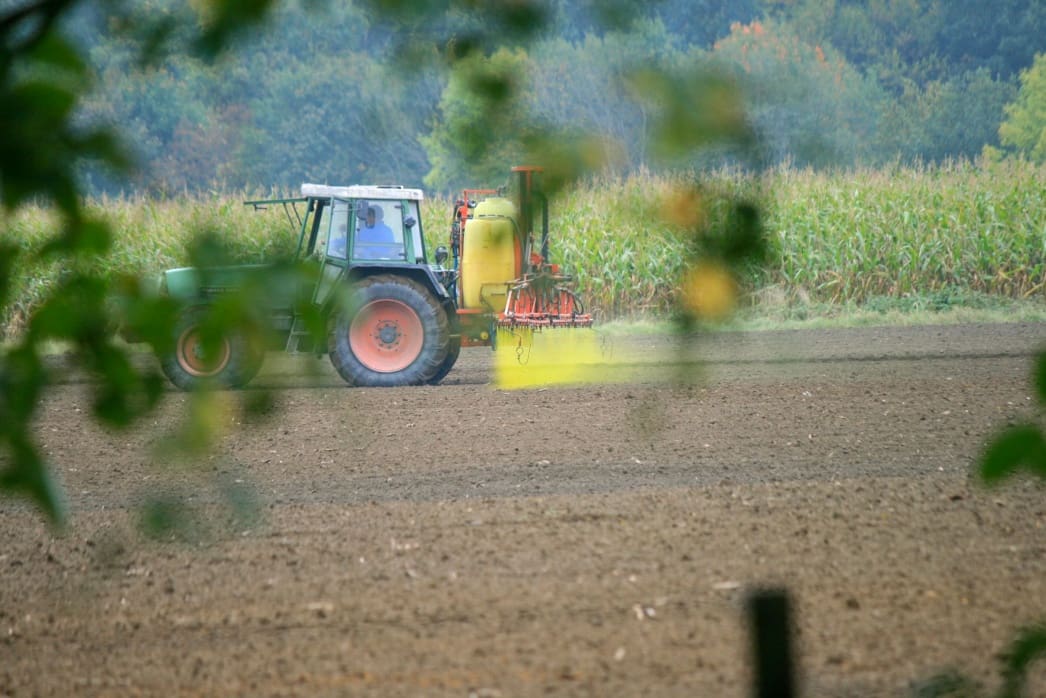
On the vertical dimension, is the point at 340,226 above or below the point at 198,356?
above

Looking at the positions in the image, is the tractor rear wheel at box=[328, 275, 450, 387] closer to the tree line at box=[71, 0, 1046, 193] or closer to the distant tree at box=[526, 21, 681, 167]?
the tree line at box=[71, 0, 1046, 193]

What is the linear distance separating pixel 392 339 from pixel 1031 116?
17.1 m

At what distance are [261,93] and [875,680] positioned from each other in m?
2.30

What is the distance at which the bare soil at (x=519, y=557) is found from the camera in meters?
3.47

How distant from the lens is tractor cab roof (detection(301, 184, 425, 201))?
10734 millimetres

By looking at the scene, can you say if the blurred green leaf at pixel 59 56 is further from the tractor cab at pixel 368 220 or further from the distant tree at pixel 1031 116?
the distant tree at pixel 1031 116

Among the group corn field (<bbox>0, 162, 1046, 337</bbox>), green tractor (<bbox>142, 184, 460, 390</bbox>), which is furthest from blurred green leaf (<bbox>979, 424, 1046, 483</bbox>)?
corn field (<bbox>0, 162, 1046, 337</bbox>)

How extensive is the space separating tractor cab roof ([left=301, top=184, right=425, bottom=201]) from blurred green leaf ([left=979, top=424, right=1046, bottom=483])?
30.5ft

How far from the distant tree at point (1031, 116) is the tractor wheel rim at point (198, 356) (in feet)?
74.2

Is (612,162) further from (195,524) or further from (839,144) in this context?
(195,524)

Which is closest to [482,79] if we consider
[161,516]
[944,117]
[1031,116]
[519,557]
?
[161,516]

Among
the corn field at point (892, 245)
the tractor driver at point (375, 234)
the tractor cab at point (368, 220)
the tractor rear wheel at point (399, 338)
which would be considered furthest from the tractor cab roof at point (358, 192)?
the corn field at point (892, 245)

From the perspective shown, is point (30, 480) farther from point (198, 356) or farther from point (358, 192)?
point (358, 192)

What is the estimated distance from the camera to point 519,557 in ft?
15.8
